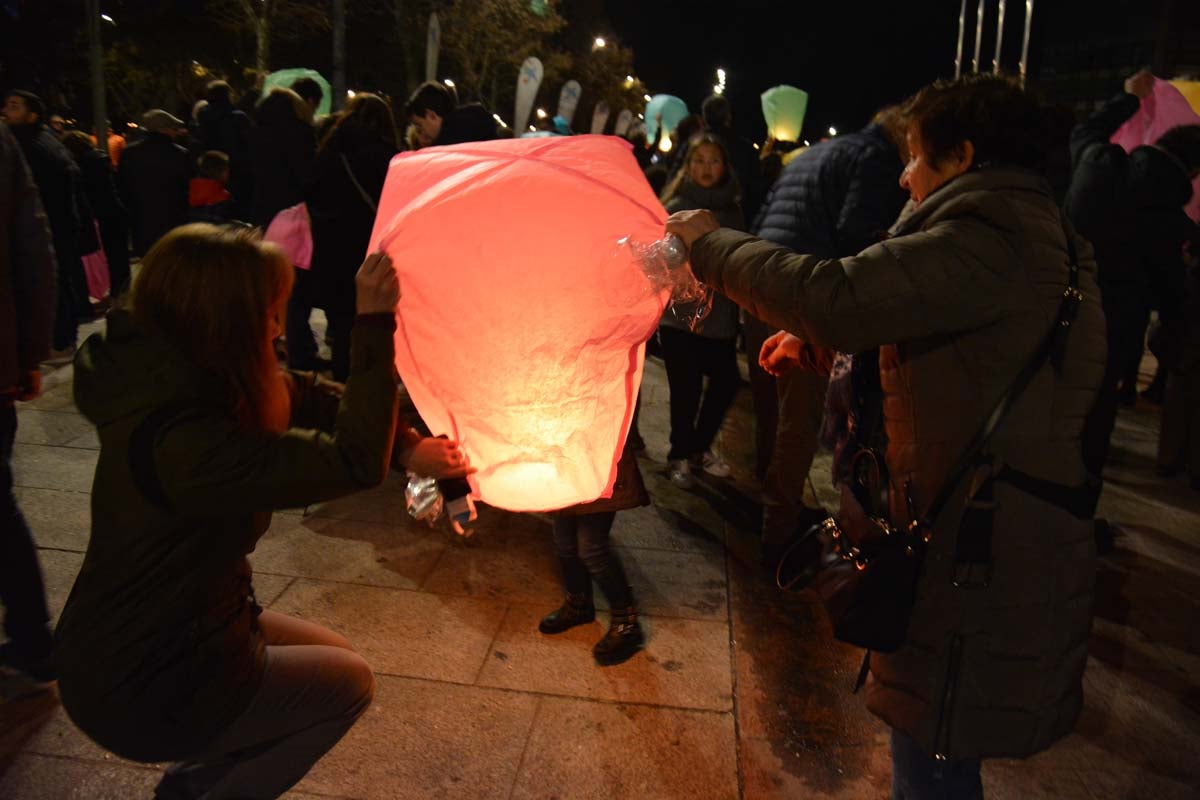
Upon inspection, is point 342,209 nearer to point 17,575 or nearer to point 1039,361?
point 17,575

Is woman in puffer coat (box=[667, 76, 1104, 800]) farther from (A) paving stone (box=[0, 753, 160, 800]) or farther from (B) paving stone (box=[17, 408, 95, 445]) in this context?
(B) paving stone (box=[17, 408, 95, 445])

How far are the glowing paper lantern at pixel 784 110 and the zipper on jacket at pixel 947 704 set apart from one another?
11681 millimetres

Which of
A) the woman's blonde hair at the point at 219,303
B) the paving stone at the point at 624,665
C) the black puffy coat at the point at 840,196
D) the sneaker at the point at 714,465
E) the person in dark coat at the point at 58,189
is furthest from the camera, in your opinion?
the person in dark coat at the point at 58,189

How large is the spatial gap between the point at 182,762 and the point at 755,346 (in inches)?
149

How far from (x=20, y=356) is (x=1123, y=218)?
5.61 metres

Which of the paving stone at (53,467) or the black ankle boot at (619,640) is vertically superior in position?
the black ankle boot at (619,640)

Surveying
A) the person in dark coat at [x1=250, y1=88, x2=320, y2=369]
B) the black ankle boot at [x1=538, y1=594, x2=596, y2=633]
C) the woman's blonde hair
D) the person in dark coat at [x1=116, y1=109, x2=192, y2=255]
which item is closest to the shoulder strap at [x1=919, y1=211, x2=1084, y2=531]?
the woman's blonde hair

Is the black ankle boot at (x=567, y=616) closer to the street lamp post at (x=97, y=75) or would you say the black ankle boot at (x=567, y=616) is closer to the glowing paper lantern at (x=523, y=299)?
the glowing paper lantern at (x=523, y=299)

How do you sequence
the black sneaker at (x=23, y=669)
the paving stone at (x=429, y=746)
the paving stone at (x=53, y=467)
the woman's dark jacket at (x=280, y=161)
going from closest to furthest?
the paving stone at (x=429, y=746)
the black sneaker at (x=23, y=669)
the paving stone at (x=53, y=467)
the woman's dark jacket at (x=280, y=161)

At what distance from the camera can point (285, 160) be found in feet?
18.9

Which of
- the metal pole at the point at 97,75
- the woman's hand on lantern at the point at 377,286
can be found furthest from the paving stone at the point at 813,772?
the metal pole at the point at 97,75

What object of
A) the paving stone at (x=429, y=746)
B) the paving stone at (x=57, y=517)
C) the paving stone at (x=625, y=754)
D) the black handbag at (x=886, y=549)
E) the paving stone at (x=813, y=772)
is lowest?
the paving stone at (x=57, y=517)

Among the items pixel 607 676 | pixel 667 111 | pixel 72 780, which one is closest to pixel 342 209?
pixel 607 676

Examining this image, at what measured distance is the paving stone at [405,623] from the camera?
3.44 metres
